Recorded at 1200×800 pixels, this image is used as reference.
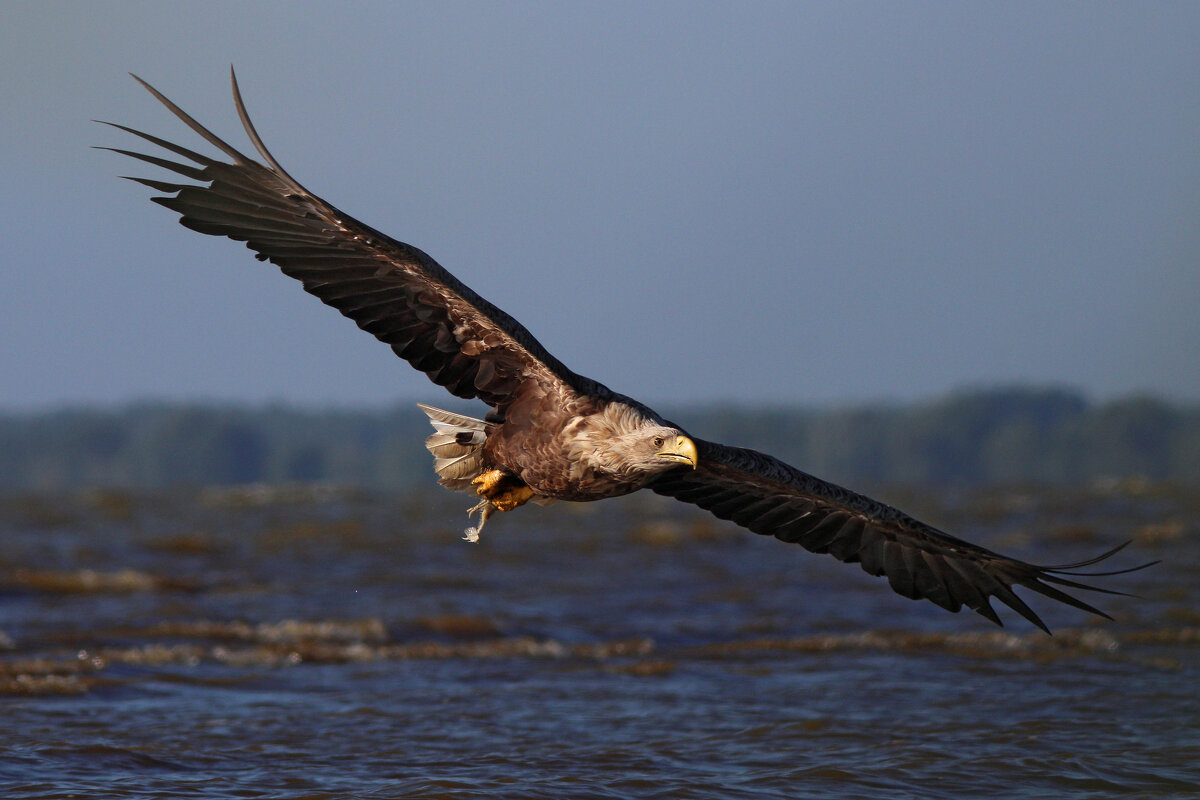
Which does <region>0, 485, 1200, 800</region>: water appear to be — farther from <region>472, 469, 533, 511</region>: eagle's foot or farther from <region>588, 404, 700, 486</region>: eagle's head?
<region>588, 404, 700, 486</region>: eagle's head

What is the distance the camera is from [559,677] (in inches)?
336

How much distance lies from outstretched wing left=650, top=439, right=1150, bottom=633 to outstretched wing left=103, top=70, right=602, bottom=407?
1077 millimetres

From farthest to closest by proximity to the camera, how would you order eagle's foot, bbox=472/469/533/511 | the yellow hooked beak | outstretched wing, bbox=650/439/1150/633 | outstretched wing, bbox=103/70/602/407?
outstretched wing, bbox=650/439/1150/633, eagle's foot, bbox=472/469/533/511, outstretched wing, bbox=103/70/602/407, the yellow hooked beak

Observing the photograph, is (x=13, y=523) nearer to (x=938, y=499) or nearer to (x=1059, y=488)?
(x=938, y=499)

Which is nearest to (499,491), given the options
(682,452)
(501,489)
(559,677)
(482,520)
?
(501,489)

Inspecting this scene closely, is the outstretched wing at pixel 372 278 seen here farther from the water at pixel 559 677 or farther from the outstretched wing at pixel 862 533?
the water at pixel 559 677

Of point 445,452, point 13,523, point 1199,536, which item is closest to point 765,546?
point 1199,536

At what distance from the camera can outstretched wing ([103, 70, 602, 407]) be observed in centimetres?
506

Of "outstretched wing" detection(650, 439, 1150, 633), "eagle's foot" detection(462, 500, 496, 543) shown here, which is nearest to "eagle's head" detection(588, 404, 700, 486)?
"eagle's foot" detection(462, 500, 496, 543)

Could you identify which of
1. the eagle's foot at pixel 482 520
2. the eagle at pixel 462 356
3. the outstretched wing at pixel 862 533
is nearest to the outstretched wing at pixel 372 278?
the eagle at pixel 462 356

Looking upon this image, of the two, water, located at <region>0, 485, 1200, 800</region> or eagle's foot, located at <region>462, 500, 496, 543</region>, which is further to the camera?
water, located at <region>0, 485, 1200, 800</region>

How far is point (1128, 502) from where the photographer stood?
2105 cm

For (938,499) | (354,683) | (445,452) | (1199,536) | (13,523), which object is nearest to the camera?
(445,452)

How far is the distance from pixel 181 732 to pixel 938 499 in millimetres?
17074
